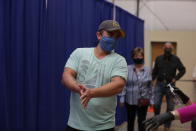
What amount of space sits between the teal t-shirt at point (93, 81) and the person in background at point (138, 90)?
187 centimetres

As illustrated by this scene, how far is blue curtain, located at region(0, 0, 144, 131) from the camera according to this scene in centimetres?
250

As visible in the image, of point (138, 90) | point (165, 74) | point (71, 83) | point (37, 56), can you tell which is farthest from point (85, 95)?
point (165, 74)

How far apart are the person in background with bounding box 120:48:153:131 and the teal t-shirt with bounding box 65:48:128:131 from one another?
1.87 meters

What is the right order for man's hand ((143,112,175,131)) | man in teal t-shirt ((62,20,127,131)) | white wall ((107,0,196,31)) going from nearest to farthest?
1. man's hand ((143,112,175,131))
2. man in teal t-shirt ((62,20,127,131))
3. white wall ((107,0,196,31))

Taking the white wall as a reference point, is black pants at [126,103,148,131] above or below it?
below

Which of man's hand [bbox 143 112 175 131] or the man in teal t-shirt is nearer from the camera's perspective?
man's hand [bbox 143 112 175 131]

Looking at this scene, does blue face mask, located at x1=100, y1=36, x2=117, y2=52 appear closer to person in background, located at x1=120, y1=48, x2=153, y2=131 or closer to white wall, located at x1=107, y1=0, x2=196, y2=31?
person in background, located at x1=120, y1=48, x2=153, y2=131

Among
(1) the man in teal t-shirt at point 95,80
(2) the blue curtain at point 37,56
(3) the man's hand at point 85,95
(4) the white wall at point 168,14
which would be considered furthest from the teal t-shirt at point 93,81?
(4) the white wall at point 168,14

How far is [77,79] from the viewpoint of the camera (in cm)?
191

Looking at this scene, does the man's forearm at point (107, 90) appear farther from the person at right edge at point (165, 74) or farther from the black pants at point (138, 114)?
the person at right edge at point (165, 74)

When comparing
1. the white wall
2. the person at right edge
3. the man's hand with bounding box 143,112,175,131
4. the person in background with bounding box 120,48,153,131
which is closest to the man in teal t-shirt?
the man's hand with bounding box 143,112,175,131

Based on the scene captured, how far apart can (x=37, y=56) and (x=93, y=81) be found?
3.67 ft

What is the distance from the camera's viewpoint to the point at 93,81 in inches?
72.6

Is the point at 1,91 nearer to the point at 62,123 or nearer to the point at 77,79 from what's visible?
the point at 77,79
